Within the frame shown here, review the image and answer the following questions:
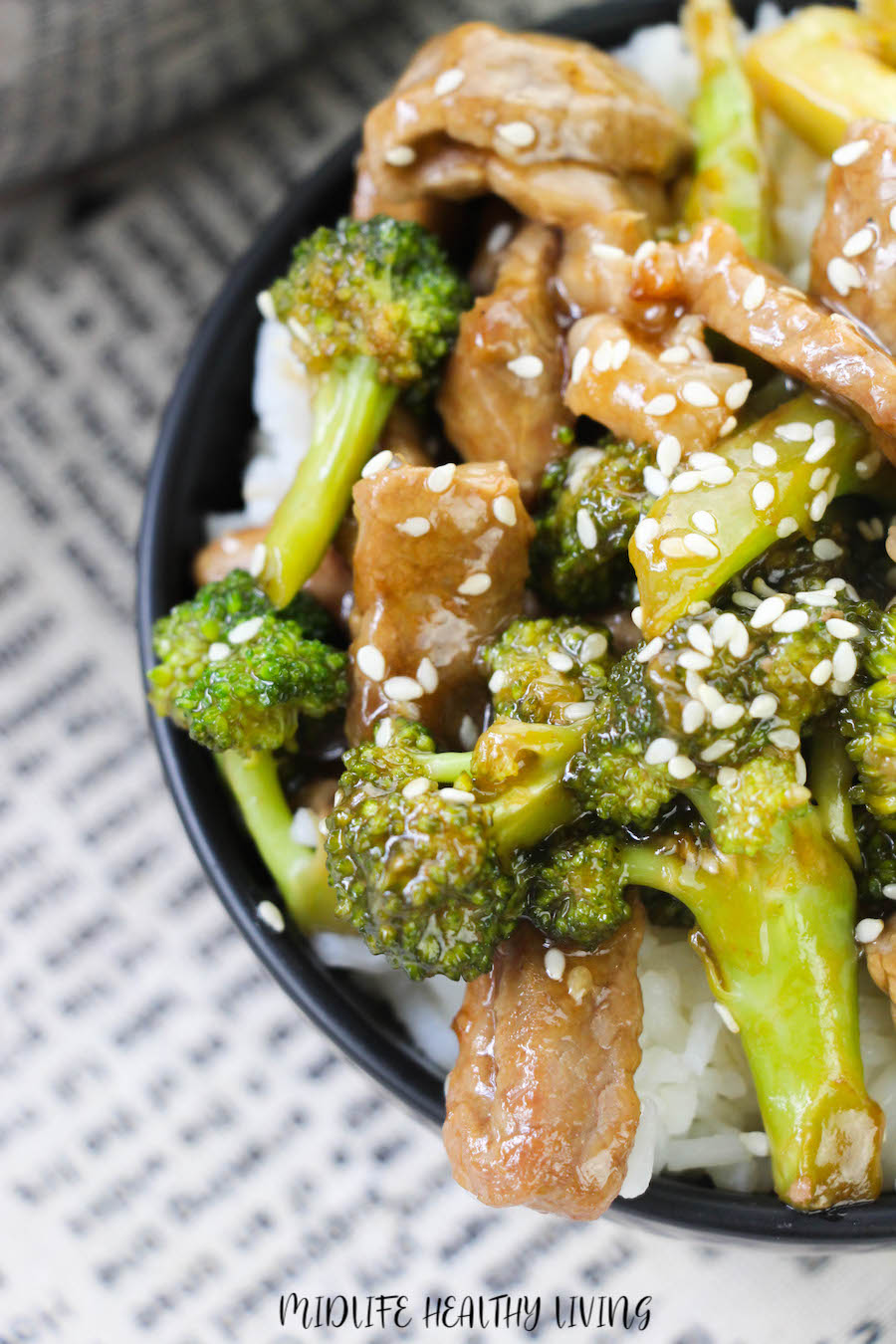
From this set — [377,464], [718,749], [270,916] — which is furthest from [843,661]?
[270,916]

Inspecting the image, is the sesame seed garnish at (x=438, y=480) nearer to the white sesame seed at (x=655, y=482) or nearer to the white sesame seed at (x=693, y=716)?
the white sesame seed at (x=655, y=482)

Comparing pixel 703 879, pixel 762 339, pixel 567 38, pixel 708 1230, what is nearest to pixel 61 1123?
pixel 708 1230

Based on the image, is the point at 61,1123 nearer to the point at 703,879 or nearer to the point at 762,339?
the point at 703,879

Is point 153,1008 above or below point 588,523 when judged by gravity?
below

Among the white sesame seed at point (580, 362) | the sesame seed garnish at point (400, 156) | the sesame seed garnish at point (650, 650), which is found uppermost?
the sesame seed garnish at point (400, 156)

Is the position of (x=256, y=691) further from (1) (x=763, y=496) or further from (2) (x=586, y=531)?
(1) (x=763, y=496)

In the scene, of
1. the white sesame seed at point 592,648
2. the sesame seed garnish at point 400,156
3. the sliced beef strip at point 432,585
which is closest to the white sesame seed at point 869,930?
the white sesame seed at point 592,648
